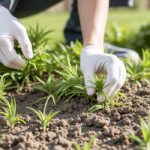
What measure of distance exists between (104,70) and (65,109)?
0.31 metres

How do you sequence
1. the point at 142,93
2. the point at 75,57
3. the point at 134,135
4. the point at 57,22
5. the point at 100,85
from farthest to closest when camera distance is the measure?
the point at 57,22, the point at 75,57, the point at 142,93, the point at 100,85, the point at 134,135

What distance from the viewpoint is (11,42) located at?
2.66 meters

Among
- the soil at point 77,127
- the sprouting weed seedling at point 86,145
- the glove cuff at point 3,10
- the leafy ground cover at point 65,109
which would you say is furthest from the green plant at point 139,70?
the sprouting weed seedling at point 86,145

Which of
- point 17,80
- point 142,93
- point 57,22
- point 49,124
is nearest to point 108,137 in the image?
point 49,124

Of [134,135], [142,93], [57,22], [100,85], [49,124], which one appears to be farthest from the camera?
[57,22]

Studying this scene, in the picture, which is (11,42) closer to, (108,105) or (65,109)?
(65,109)

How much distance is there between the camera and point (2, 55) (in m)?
2.64

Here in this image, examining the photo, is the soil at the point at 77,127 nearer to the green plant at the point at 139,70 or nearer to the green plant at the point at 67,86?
the green plant at the point at 67,86

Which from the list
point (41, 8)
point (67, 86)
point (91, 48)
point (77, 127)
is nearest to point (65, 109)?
point (67, 86)

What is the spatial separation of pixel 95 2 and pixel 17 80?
64cm

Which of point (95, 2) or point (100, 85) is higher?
point (95, 2)

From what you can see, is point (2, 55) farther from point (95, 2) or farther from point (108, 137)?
point (108, 137)

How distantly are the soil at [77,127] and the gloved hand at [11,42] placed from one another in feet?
0.71

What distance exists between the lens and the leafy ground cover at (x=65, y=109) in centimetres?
209
